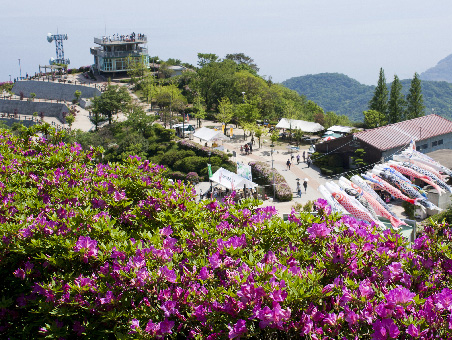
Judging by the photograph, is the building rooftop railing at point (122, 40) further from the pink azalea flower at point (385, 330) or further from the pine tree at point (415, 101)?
the pink azalea flower at point (385, 330)

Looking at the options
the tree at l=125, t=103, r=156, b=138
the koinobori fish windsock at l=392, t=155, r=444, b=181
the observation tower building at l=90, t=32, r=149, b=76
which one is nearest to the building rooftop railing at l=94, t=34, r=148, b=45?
the observation tower building at l=90, t=32, r=149, b=76

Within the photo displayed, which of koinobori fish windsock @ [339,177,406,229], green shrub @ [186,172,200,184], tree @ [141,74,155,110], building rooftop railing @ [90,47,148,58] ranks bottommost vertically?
green shrub @ [186,172,200,184]

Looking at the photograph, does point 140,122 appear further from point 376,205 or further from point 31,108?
point 376,205

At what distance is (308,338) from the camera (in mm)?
6062

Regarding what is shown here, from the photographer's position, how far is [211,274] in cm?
701

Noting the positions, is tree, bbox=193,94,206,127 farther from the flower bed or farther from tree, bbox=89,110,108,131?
the flower bed

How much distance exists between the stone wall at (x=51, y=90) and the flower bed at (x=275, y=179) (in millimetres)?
39285

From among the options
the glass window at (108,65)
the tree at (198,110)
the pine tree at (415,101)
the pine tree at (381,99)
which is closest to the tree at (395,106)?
the pine tree at (381,99)

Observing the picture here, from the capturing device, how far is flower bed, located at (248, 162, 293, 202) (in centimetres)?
3186

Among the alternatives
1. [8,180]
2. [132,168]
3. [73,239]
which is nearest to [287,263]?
[73,239]

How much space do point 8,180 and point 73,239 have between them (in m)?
5.07

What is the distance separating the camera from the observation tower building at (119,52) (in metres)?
74.2

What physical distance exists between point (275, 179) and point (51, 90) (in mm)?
52496

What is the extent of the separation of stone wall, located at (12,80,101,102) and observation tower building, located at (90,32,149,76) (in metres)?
6.08
